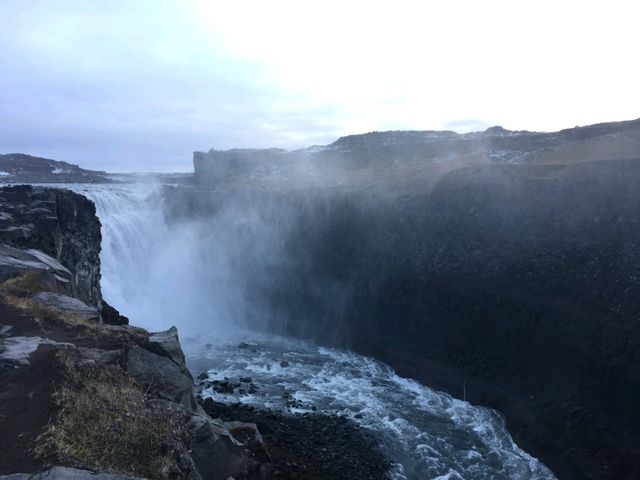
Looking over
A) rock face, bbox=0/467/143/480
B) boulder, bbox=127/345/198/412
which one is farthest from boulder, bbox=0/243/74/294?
rock face, bbox=0/467/143/480

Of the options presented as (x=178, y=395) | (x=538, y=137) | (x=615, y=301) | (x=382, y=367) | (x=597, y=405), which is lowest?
(x=382, y=367)

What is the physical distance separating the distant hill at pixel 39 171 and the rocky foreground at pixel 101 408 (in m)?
59.7

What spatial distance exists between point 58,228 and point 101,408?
19.0 m

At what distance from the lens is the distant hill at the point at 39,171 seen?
237 feet

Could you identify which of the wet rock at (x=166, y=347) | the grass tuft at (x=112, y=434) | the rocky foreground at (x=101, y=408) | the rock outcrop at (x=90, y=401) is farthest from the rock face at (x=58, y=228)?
the grass tuft at (x=112, y=434)

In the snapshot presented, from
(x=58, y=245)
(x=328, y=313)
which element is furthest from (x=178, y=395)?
(x=328, y=313)

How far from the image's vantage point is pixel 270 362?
3108cm

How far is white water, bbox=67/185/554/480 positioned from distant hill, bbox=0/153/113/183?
26018mm

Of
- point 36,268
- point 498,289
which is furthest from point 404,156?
point 36,268

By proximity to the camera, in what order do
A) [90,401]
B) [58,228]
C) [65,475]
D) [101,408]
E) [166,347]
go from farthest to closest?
[58,228] → [166,347] → [90,401] → [101,408] → [65,475]

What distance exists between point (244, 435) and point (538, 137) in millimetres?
49377

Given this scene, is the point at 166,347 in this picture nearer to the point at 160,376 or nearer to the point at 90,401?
the point at 160,376

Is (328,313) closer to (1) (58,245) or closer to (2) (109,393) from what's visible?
(1) (58,245)

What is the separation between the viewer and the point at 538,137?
53281mm
